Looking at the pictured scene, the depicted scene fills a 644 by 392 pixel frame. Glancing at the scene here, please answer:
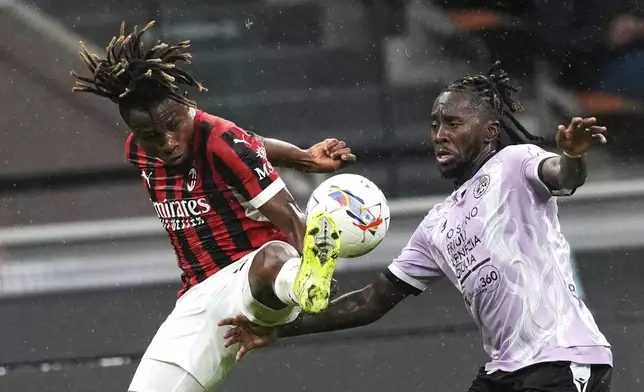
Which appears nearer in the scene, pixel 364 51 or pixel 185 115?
pixel 185 115

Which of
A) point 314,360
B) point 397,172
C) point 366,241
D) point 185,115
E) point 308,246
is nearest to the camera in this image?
point 308,246

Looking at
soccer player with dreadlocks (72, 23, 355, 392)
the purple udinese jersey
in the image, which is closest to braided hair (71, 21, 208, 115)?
soccer player with dreadlocks (72, 23, 355, 392)

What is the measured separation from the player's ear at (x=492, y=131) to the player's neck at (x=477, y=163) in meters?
0.03

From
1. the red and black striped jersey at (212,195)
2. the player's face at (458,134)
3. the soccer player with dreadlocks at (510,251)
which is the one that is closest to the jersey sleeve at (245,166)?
the red and black striped jersey at (212,195)

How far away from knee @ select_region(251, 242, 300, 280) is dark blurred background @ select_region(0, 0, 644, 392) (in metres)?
2.80

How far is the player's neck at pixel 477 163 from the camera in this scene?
361 cm

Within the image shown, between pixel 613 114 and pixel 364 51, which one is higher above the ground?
pixel 364 51

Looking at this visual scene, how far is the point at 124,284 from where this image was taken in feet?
21.4

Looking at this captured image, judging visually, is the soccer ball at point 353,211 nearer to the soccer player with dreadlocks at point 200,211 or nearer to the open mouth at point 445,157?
the soccer player with dreadlocks at point 200,211

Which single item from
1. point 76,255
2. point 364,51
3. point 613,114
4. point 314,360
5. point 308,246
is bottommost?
point 314,360

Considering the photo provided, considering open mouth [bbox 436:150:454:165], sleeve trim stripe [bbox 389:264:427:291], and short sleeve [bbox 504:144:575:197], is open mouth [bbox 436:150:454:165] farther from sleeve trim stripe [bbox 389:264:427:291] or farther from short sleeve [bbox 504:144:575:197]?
sleeve trim stripe [bbox 389:264:427:291]

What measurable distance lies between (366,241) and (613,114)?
3.52 meters

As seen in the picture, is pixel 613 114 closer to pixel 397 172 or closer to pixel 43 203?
pixel 397 172

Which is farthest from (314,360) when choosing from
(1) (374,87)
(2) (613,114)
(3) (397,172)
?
(2) (613,114)
